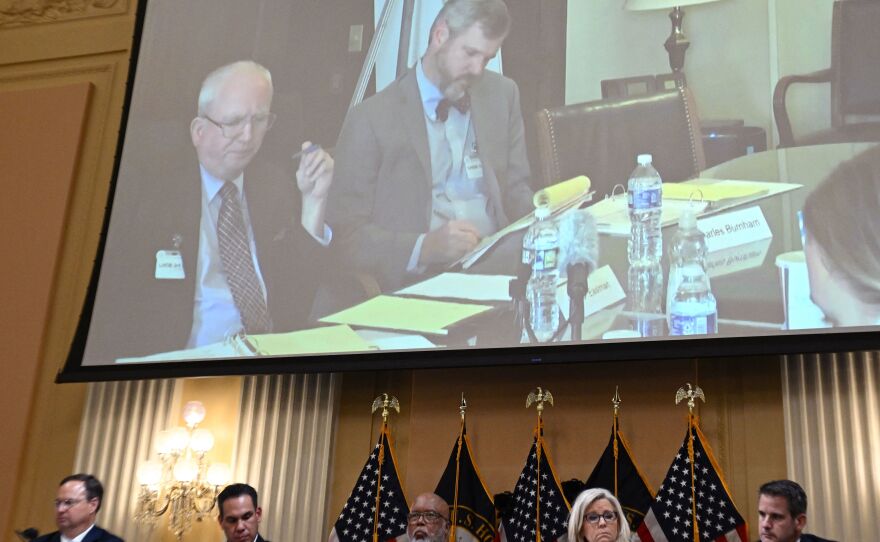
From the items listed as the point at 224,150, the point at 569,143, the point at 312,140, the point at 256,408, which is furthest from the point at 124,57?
the point at 569,143

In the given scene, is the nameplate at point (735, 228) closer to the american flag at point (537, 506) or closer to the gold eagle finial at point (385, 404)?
the american flag at point (537, 506)

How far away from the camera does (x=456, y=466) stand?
6652 mm

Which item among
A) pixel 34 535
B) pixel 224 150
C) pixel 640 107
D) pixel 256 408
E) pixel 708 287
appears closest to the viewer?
pixel 34 535

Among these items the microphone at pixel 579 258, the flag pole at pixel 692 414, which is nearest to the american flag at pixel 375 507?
the microphone at pixel 579 258

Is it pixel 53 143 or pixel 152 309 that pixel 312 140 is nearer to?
pixel 152 309

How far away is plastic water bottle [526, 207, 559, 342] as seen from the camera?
21.6 feet

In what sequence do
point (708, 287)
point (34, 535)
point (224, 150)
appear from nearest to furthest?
1. point (34, 535)
2. point (708, 287)
3. point (224, 150)

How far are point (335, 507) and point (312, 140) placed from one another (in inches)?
97.7

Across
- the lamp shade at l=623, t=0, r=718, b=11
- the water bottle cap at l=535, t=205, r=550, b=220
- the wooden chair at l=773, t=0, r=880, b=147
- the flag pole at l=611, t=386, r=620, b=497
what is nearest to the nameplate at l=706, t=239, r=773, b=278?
the wooden chair at l=773, t=0, r=880, b=147

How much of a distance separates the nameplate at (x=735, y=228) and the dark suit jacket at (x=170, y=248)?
8.32 ft

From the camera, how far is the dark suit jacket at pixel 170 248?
745 centimetres

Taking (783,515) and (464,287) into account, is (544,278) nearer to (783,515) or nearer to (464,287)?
(464,287)

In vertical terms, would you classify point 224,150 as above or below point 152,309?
above

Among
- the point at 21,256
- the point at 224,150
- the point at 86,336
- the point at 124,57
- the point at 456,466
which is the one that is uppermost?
the point at 124,57
